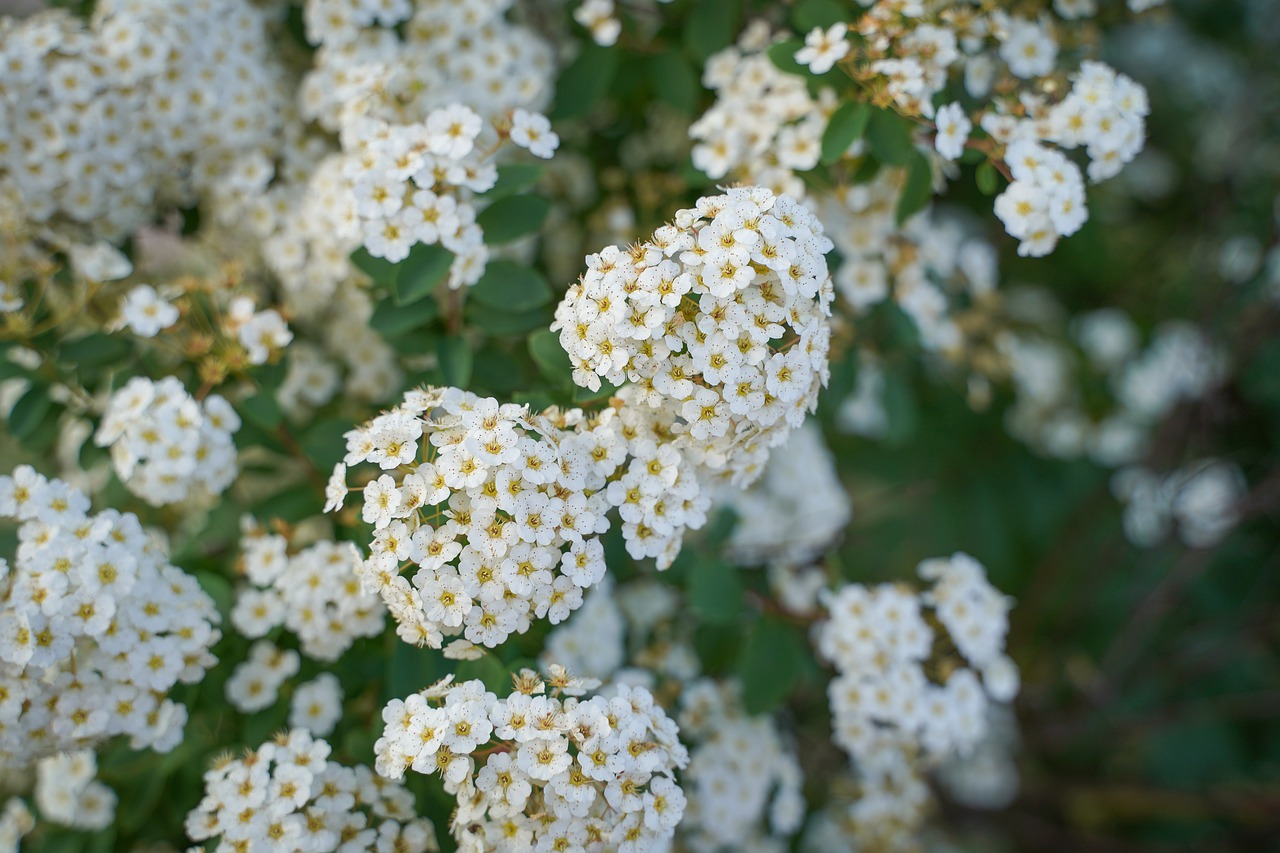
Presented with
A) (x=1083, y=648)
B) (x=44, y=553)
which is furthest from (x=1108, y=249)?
(x=44, y=553)

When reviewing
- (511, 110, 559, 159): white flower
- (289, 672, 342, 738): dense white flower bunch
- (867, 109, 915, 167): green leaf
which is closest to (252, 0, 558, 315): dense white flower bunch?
(511, 110, 559, 159): white flower

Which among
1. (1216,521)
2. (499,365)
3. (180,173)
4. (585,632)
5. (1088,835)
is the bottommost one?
(1088,835)

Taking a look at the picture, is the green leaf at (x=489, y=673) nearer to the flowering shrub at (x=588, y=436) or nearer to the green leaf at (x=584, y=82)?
the flowering shrub at (x=588, y=436)

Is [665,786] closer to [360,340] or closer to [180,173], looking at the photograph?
[360,340]

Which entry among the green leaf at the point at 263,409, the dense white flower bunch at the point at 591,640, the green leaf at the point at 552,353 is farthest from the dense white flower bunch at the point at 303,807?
the green leaf at the point at 552,353

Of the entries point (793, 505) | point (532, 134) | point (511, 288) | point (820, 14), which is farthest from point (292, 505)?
point (820, 14)
